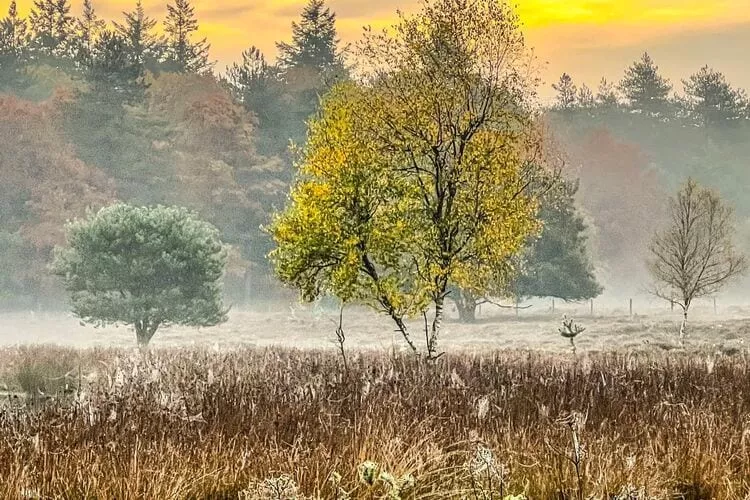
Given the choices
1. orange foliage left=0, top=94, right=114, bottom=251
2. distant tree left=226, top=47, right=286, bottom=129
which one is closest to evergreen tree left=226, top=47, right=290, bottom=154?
distant tree left=226, top=47, right=286, bottom=129

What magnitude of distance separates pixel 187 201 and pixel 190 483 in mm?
57226

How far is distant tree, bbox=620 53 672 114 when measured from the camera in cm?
10888

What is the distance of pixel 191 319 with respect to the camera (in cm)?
3584

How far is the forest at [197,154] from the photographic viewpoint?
183ft

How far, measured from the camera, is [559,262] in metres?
51.3

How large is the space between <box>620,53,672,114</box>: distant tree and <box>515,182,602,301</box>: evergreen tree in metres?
62.3

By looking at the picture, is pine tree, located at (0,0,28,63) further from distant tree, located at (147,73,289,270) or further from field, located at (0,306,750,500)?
field, located at (0,306,750,500)

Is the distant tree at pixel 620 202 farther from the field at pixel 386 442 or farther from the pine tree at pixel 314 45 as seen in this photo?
the field at pixel 386 442

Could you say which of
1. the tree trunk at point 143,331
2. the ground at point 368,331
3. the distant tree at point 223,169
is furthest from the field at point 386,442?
the distant tree at point 223,169

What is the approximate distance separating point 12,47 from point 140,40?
10583 millimetres

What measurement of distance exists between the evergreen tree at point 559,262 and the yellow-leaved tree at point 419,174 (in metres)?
29.7

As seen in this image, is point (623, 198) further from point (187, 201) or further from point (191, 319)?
point (191, 319)

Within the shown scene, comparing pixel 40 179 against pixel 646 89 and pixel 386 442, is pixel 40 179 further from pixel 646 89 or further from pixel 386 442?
pixel 646 89

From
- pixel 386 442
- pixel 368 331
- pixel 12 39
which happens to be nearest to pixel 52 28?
pixel 12 39
